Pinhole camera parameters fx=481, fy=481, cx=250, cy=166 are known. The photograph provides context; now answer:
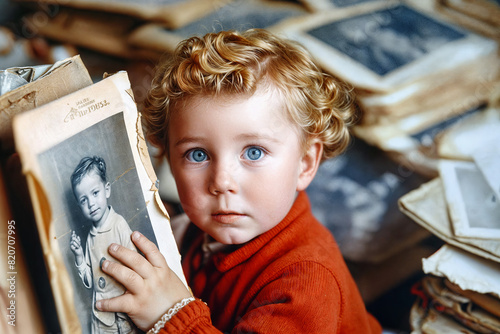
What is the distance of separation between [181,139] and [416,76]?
0.74 meters

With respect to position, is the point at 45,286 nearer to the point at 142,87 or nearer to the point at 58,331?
the point at 58,331

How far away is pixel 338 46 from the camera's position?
1222 millimetres

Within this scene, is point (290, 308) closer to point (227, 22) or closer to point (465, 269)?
point (465, 269)

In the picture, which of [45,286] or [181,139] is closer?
[45,286]

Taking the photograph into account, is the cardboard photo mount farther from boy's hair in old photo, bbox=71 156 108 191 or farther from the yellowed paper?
the yellowed paper

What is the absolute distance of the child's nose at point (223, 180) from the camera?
63 cm

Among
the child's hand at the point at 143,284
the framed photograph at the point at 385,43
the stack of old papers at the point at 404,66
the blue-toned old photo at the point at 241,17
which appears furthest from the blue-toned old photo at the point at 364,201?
the child's hand at the point at 143,284

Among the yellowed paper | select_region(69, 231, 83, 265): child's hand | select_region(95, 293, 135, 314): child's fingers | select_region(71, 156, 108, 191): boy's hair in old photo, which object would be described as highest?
select_region(71, 156, 108, 191): boy's hair in old photo

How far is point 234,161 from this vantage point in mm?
642

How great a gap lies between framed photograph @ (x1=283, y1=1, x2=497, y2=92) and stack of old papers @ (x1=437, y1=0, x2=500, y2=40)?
0.03 m

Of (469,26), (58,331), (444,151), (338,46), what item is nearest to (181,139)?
(58,331)

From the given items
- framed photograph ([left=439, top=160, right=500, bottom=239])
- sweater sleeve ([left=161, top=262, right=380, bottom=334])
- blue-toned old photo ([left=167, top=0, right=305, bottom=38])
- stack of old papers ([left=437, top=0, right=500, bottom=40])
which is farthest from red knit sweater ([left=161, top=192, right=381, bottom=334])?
stack of old papers ([left=437, top=0, right=500, bottom=40])

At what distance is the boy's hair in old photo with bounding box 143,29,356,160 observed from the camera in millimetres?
644

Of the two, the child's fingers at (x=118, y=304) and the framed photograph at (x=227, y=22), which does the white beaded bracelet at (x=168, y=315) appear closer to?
the child's fingers at (x=118, y=304)
